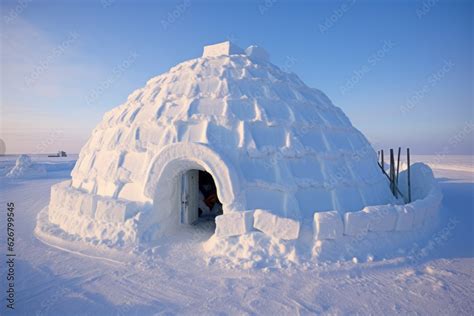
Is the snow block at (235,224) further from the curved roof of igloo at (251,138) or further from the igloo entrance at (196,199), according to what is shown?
the igloo entrance at (196,199)

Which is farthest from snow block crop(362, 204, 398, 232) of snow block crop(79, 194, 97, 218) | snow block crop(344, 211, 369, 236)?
snow block crop(79, 194, 97, 218)

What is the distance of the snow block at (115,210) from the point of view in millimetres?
6484

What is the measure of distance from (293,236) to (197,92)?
4.75 m

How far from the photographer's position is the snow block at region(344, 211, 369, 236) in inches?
225

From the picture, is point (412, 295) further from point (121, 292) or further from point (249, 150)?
point (121, 292)

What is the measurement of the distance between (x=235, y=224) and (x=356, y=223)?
8.69 feet

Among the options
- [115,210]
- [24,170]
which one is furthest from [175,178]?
[24,170]

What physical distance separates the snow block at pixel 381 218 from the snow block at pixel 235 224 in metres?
2.65

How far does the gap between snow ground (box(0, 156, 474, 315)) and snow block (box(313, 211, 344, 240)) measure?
584 millimetres

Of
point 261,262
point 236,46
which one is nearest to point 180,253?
point 261,262

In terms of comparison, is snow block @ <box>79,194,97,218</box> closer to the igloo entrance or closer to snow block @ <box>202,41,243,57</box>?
the igloo entrance

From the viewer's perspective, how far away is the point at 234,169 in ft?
19.7

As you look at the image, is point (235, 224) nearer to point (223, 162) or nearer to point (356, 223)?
point (223, 162)

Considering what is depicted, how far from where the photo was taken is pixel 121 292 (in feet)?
14.7
